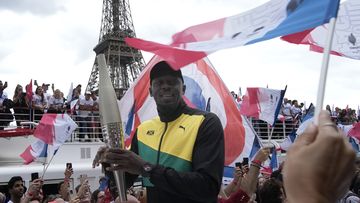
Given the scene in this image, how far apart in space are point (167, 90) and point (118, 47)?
169 ft

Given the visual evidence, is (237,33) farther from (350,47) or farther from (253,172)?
(350,47)

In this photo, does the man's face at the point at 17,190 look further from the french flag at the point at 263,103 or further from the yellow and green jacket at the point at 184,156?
the french flag at the point at 263,103

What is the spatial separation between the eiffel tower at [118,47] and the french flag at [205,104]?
128 feet

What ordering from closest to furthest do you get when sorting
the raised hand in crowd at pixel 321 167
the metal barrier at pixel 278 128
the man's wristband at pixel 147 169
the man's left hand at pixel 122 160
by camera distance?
the raised hand in crowd at pixel 321 167 → the man's left hand at pixel 122 160 → the man's wristband at pixel 147 169 → the metal barrier at pixel 278 128

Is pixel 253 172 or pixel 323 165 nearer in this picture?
pixel 323 165

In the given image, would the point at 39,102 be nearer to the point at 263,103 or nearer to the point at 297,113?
the point at 263,103

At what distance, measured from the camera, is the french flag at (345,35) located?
160 inches

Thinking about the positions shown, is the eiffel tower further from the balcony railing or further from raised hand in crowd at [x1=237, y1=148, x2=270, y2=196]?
raised hand in crowd at [x1=237, y1=148, x2=270, y2=196]

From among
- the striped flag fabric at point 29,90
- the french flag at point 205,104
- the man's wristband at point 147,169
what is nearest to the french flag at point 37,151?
the striped flag fabric at point 29,90

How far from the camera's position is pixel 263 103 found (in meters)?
10.2

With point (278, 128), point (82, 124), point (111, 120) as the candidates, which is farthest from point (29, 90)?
point (111, 120)

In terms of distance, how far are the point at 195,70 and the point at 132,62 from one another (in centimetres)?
4514

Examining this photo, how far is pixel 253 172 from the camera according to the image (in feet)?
12.4

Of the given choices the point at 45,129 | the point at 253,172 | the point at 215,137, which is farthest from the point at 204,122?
the point at 45,129
